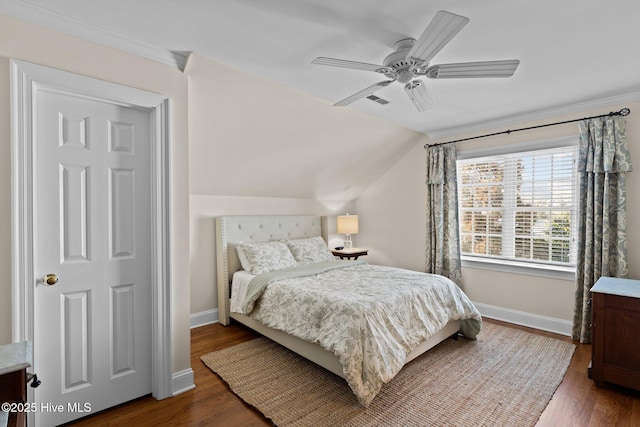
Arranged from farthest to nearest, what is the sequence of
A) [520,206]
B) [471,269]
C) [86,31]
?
A: [471,269], [520,206], [86,31]

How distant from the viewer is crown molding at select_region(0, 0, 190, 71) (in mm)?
1661

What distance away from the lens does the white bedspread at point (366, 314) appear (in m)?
2.10

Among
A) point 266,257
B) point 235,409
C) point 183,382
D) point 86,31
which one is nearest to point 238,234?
point 266,257

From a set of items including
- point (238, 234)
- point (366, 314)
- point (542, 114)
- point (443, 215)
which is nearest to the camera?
point (366, 314)

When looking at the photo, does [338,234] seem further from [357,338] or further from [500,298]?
[357,338]

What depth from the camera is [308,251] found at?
412cm

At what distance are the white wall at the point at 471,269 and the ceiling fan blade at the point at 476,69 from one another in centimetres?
217

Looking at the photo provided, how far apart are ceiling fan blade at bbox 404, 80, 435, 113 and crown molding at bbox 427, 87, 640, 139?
1.78 metres

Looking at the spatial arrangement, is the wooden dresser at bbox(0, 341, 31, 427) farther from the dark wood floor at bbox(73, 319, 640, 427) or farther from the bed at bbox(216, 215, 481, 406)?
the bed at bbox(216, 215, 481, 406)

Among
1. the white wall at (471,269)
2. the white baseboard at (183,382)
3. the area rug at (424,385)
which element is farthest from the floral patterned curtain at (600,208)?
the white baseboard at (183,382)

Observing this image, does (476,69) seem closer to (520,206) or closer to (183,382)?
(520,206)

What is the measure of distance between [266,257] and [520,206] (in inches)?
121

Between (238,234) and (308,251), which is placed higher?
(238,234)

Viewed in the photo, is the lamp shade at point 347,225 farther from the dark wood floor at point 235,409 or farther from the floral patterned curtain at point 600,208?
the dark wood floor at point 235,409
